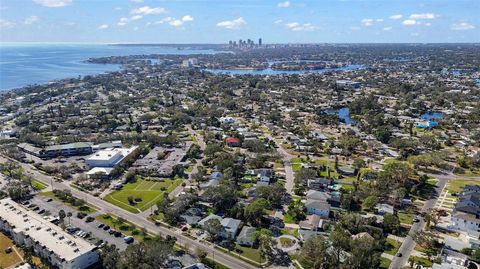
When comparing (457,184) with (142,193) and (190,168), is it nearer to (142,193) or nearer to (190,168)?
(190,168)

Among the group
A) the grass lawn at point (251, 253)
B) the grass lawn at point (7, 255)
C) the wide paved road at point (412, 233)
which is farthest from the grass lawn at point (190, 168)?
the wide paved road at point (412, 233)

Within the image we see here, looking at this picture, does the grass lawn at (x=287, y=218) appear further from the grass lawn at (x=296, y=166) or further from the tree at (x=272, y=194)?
the grass lawn at (x=296, y=166)

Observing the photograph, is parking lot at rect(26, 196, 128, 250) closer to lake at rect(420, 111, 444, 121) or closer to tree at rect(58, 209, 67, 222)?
tree at rect(58, 209, 67, 222)

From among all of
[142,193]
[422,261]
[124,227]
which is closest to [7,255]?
[124,227]

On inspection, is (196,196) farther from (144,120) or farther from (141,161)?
(144,120)

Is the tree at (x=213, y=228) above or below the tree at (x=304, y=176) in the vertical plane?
below

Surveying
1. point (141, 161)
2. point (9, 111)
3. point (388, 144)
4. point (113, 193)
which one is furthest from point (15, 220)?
point (9, 111)
